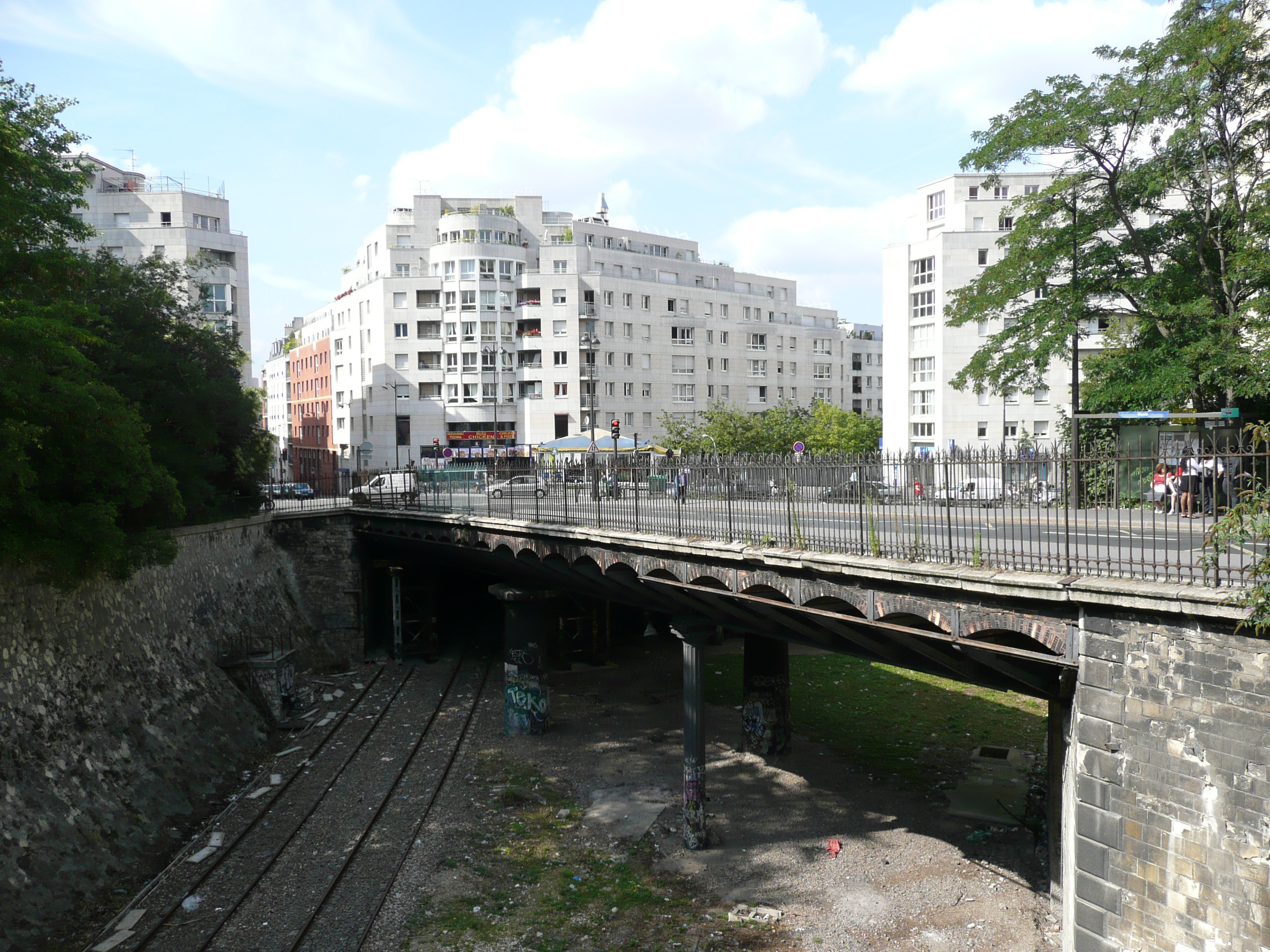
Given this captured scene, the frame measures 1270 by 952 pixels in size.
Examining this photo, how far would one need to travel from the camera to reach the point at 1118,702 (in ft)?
29.6

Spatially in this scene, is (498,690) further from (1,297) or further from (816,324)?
(816,324)

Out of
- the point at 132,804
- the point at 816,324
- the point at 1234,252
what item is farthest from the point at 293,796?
the point at 816,324

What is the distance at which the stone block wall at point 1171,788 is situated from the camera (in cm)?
802

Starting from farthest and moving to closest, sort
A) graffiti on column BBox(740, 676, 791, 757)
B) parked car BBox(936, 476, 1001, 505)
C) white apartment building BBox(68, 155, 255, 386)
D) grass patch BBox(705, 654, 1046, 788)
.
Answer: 1. white apartment building BBox(68, 155, 255, 386)
2. graffiti on column BBox(740, 676, 791, 757)
3. grass patch BBox(705, 654, 1046, 788)
4. parked car BBox(936, 476, 1001, 505)

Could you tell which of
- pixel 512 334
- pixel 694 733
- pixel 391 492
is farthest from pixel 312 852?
pixel 512 334

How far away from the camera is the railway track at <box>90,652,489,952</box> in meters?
13.6

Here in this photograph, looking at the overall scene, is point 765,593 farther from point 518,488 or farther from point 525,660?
point 518,488

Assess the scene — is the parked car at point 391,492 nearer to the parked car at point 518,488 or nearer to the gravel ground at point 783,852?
the parked car at point 518,488

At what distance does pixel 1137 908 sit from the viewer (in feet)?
29.4

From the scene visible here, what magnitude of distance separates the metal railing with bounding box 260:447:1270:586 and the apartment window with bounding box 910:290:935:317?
40.4m

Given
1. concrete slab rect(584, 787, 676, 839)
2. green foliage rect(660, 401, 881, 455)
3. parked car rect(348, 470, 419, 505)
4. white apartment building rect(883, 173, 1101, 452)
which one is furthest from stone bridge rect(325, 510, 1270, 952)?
white apartment building rect(883, 173, 1101, 452)

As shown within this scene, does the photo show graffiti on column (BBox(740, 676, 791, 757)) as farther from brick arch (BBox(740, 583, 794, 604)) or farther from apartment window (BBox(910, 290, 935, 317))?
apartment window (BBox(910, 290, 935, 317))

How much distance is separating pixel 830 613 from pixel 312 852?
10714mm

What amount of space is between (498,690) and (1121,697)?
22.1m
